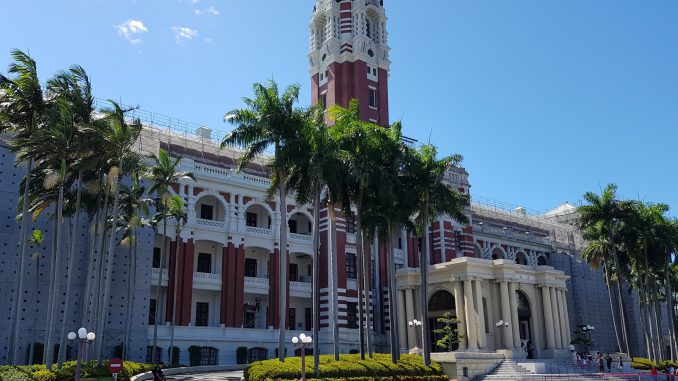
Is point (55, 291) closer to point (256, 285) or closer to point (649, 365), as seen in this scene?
point (256, 285)

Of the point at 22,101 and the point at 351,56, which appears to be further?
the point at 351,56

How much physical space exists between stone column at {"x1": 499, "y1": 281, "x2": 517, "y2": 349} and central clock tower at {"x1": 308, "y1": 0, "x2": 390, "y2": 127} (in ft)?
78.9

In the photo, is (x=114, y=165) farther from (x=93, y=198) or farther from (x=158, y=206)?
(x=158, y=206)

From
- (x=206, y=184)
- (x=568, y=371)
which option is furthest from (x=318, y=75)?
(x=568, y=371)

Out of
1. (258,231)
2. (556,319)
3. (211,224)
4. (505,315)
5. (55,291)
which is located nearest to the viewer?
(55,291)

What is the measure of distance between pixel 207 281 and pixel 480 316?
2194cm

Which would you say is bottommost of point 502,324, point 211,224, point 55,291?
point 502,324

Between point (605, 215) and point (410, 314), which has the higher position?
point (605, 215)

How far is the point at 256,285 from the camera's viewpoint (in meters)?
54.1

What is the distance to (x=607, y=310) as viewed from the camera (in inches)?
3105

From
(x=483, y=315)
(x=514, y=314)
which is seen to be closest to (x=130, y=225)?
(x=483, y=315)

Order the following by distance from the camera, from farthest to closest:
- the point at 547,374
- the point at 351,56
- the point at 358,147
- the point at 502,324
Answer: the point at 351,56
the point at 502,324
the point at 547,374
the point at 358,147

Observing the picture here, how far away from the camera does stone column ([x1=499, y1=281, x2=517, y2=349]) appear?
159 feet

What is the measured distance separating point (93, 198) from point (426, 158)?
2092 centimetres
